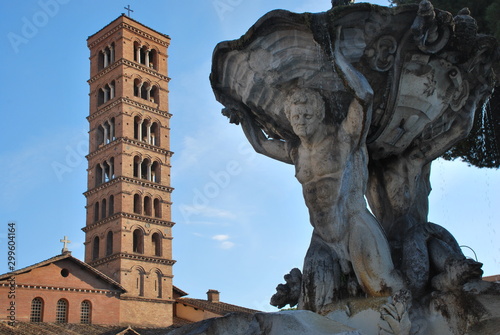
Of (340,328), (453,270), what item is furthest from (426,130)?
(340,328)

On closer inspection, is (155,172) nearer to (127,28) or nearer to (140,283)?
(140,283)

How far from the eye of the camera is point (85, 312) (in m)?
37.7

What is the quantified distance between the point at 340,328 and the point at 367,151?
1.76m

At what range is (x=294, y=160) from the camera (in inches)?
185

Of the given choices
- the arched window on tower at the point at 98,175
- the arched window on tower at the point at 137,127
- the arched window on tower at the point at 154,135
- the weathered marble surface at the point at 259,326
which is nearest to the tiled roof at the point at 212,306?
the arched window on tower at the point at 98,175

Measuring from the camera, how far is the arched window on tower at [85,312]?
3744 cm

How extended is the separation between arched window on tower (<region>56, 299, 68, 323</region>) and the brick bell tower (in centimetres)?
392

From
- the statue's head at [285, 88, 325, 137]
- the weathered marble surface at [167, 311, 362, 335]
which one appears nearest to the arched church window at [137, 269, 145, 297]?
the statue's head at [285, 88, 325, 137]

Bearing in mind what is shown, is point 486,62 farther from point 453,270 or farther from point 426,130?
point 453,270

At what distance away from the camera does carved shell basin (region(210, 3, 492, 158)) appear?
14.4 feet

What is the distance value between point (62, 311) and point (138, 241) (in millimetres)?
8633

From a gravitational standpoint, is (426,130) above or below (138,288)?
below

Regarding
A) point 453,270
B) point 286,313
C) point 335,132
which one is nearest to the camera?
point 286,313

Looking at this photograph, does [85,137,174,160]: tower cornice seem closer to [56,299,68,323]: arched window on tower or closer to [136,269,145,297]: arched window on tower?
[136,269,145,297]: arched window on tower
